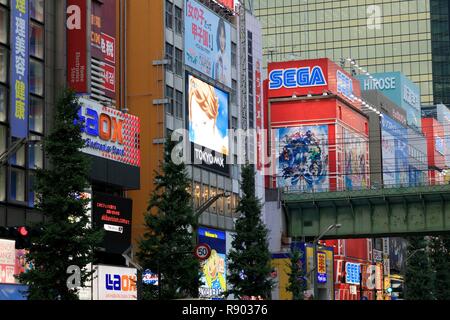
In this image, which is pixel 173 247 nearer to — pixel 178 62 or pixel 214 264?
pixel 214 264

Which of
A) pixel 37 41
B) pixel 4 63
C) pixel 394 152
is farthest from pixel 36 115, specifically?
pixel 394 152

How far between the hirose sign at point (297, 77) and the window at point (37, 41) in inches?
2687

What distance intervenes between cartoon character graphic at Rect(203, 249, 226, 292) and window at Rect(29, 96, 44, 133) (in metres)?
25.4

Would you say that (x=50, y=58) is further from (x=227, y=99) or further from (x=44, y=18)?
(x=227, y=99)

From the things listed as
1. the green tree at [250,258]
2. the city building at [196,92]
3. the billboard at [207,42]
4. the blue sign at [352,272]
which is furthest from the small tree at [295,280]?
the blue sign at [352,272]

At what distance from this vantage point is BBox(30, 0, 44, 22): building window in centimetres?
6812

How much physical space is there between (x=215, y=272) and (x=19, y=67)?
32860 mm

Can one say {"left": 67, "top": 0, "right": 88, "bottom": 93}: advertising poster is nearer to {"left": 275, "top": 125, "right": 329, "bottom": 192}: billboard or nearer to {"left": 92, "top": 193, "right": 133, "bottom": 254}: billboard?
{"left": 92, "top": 193, "right": 133, "bottom": 254}: billboard

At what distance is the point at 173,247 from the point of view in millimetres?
60156

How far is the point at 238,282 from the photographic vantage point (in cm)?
7375

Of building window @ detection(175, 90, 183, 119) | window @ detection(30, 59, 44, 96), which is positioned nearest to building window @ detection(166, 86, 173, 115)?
building window @ detection(175, 90, 183, 119)

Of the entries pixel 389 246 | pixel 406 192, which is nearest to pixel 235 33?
pixel 406 192

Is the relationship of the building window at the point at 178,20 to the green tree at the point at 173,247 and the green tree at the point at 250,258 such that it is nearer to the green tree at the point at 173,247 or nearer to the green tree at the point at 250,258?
the green tree at the point at 250,258

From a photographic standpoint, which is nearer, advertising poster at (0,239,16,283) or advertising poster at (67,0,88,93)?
advertising poster at (0,239,16,283)
